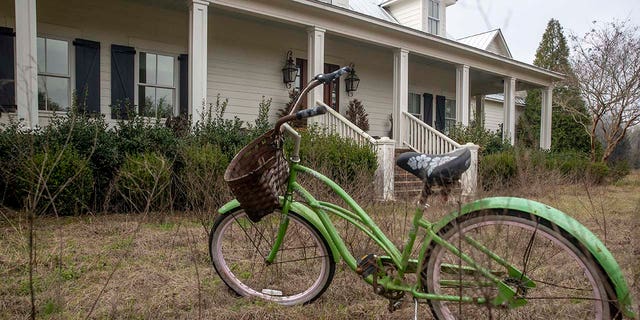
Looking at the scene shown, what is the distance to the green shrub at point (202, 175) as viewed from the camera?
422 centimetres

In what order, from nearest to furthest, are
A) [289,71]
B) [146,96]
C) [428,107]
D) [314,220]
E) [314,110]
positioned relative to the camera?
[314,110], [314,220], [146,96], [289,71], [428,107]

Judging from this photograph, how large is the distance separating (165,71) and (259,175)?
7.80m

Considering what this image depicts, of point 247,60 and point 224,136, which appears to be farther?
point 247,60

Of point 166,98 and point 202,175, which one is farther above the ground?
point 166,98

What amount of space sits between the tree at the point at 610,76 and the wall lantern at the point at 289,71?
11.5 metres

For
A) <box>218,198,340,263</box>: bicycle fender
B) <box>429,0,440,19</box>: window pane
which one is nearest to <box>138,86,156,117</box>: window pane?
<box>218,198,340,263</box>: bicycle fender

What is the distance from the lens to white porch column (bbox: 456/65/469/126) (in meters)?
12.2

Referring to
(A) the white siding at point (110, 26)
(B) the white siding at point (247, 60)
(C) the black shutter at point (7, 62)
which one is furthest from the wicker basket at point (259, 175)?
(B) the white siding at point (247, 60)

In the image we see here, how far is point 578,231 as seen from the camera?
5.58ft

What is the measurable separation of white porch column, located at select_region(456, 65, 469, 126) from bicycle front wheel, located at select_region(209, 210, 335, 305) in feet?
33.2

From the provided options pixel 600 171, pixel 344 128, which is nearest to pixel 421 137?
pixel 344 128

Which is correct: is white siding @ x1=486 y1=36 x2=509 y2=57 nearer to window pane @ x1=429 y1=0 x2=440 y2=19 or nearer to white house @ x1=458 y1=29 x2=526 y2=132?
white house @ x1=458 y1=29 x2=526 y2=132

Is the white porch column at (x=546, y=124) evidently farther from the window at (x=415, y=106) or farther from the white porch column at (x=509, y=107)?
the window at (x=415, y=106)

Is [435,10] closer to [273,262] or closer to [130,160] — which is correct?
[130,160]
